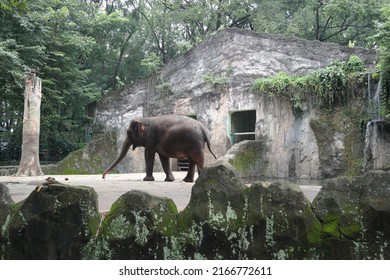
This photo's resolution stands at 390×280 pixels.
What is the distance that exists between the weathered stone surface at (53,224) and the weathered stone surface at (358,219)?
148cm

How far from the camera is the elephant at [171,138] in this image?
8.58 metres

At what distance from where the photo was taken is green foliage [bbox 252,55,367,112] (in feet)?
47.6

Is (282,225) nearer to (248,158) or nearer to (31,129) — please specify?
(31,129)

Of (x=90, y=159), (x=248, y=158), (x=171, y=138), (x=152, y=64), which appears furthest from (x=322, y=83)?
(x=152, y=64)

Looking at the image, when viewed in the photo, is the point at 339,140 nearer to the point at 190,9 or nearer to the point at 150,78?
the point at 150,78

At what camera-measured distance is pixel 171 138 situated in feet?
28.6

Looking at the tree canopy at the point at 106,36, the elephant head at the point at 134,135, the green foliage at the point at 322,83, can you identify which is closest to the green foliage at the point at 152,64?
the tree canopy at the point at 106,36

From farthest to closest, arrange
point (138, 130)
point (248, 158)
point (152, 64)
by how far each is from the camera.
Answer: point (152, 64) → point (248, 158) → point (138, 130)

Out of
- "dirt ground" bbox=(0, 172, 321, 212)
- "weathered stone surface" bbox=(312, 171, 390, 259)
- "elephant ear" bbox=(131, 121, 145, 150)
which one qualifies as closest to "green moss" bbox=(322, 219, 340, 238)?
"weathered stone surface" bbox=(312, 171, 390, 259)

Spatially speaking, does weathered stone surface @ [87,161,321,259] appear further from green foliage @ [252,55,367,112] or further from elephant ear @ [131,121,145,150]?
green foliage @ [252,55,367,112]

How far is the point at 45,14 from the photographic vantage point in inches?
672

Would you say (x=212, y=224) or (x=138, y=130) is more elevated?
(x=138, y=130)

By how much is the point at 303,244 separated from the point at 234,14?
25619mm

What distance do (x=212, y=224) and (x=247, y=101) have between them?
1436 centimetres
